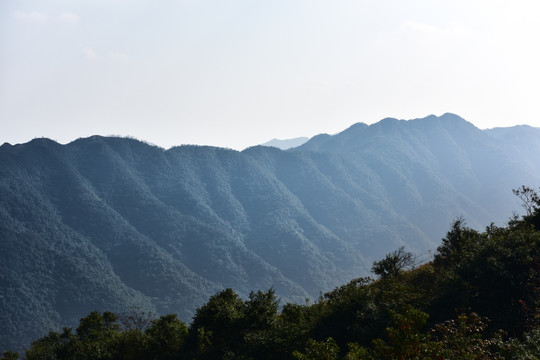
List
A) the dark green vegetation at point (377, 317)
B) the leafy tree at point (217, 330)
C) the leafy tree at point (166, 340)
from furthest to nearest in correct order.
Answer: the leafy tree at point (166, 340) → the leafy tree at point (217, 330) → the dark green vegetation at point (377, 317)

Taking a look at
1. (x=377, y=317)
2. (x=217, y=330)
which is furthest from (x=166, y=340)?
(x=377, y=317)

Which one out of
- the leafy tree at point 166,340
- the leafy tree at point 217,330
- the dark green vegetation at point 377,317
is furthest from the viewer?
the leafy tree at point 166,340

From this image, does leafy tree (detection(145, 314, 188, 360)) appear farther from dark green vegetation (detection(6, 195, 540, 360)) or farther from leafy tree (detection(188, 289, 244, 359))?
leafy tree (detection(188, 289, 244, 359))

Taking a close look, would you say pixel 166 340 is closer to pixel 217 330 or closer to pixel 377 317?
pixel 217 330

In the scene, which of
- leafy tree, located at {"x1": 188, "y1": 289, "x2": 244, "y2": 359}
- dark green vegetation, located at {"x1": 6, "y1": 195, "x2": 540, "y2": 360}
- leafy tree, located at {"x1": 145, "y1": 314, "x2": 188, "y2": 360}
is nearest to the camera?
dark green vegetation, located at {"x1": 6, "y1": 195, "x2": 540, "y2": 360}

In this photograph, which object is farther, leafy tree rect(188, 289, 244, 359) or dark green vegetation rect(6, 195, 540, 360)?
leafy tree rect(188, 289, 244, 359)

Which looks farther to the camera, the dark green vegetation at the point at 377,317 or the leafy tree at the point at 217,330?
the leafy tree at the point at 217,330

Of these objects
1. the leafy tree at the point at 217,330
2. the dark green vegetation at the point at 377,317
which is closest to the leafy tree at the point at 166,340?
the dark green vegetation at the point at 377,317

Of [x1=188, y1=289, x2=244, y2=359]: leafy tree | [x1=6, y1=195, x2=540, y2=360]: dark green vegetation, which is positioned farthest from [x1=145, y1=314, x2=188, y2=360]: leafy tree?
[x1=188, y1=289, x2=244, y2=359]: leafy tree

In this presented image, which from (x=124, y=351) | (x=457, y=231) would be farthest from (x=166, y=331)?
(x=457, y=231)

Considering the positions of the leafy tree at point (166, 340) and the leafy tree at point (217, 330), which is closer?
the leafy tree at point (217, 330)

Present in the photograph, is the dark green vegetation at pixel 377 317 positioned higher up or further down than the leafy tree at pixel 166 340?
higher up

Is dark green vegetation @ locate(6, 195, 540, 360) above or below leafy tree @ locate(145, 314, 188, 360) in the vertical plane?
above

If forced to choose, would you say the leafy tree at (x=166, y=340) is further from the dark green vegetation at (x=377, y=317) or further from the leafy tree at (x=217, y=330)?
the leafy tree at (x=217, y=330)
